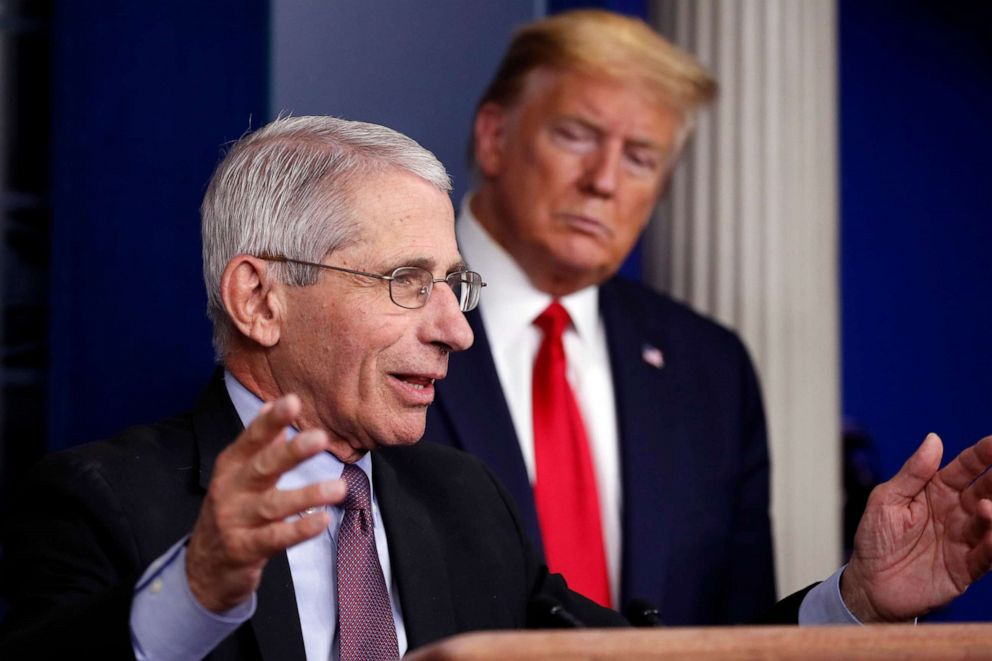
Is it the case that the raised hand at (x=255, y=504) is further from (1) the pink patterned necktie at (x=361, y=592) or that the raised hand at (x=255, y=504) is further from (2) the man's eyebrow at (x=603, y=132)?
(2) the man's eyebrow at (x=603, y=132)

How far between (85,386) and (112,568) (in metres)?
1.04

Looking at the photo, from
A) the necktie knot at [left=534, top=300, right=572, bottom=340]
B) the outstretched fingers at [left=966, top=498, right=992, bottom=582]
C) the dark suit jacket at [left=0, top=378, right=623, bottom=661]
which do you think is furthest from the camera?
the necktie knot at [left=534, top=300, right=572, bottom=340]

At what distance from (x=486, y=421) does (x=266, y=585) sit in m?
0.99

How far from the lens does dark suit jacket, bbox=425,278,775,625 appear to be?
2.67m

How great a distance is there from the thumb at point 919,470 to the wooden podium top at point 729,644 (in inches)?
20.4

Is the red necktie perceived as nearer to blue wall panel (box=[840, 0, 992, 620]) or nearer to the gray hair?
the gray hair

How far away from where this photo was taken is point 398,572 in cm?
185

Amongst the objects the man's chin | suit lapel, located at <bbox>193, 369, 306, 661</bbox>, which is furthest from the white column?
suit lapel, located at <bbox>193, 369, 306, 661</bbox>

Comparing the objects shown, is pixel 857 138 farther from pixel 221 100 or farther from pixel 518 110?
pixel 221 100

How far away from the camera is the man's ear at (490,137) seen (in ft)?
9.68

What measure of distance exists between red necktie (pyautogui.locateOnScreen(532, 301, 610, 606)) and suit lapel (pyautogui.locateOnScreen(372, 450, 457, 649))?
0.75 m

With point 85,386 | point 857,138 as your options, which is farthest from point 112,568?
point 857,138

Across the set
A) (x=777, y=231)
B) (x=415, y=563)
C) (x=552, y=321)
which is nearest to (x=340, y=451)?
(x=415, y=563)

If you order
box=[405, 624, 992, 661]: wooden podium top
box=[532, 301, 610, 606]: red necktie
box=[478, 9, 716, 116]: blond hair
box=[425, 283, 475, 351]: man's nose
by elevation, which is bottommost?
box=[532, 301, 610, 606]: red necktie
